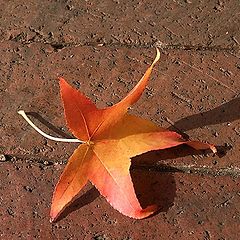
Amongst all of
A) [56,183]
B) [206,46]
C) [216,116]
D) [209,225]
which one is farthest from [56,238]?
[206,46]

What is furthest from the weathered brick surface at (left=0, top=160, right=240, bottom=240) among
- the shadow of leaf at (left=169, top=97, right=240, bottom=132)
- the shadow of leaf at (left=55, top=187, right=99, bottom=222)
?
the shadow of leaf at (left=169, top=97, right=240, bottom=132)

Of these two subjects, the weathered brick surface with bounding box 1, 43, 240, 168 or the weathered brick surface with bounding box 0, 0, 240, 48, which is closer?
the weathered brick surface with bounding box 1, 43, 240, 168

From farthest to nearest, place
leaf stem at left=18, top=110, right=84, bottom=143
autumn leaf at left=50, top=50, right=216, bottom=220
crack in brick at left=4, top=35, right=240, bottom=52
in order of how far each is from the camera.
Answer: crack in brick at left=4, top=35, right=240, bottom=52 → leaf stem at left=18, top=110, right=84, bottom=143 → autumn leaf at left=50, top=50, right=216, bottom=220

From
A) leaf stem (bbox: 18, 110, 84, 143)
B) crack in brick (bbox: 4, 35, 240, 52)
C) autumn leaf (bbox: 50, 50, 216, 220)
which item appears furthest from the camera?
crack in brick (bbox: 4, 35, 240, 52)

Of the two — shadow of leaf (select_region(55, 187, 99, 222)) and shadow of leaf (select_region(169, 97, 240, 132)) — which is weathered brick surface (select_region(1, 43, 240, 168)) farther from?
shadow of leaf (select_region(55, 187, 99, 222))

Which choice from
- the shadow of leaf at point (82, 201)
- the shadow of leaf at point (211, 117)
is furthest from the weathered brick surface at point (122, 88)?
the shadow of leaf at point (82, 201)

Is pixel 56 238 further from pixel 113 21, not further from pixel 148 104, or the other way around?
pixel 113 21

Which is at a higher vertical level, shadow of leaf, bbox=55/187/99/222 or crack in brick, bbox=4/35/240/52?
crack in brick, bbox=4/35/240/52
